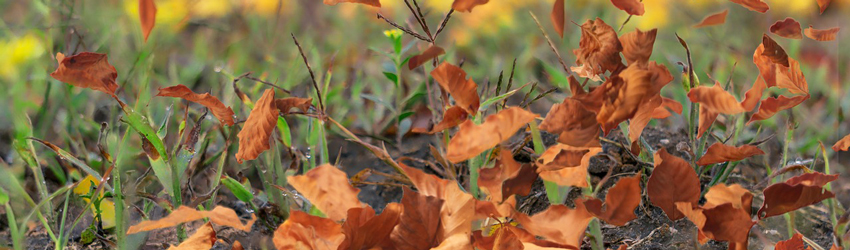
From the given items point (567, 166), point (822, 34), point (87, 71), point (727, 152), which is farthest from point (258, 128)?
point (822, 34)

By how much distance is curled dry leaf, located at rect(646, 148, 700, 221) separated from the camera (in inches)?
27.3

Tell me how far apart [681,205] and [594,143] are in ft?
0.33

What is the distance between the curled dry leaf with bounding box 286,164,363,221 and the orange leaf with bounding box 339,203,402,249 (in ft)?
0.06

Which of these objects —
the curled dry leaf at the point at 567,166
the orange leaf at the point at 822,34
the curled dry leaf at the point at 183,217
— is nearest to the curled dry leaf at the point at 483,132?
the curled dry leaf at the point at 567,166

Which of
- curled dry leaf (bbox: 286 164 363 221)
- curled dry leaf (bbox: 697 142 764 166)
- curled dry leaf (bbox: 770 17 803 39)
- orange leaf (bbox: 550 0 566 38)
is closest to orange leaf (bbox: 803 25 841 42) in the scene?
curled dry leaf (bbox: 770 17 803 39)

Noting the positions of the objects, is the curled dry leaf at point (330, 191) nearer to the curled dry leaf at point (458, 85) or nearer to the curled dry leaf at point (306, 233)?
the curled dry leaf at point (306, 233)

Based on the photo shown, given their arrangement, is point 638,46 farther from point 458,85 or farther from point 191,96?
point 191,96

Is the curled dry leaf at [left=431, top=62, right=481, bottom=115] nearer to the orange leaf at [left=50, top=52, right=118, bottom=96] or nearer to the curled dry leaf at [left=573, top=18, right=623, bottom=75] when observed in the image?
the curled dry leaf at [left=573, top=18, right=623, bottom=75]

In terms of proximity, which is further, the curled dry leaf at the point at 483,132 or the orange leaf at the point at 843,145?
the orange leaf at the point at 843,145

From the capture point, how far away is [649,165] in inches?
34.8

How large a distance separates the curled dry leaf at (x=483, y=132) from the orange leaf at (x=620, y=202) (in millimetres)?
103

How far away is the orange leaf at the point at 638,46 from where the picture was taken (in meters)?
0.70

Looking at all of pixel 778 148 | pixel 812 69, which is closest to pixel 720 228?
pixel 778 148

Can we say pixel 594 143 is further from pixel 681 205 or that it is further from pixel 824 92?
pixel 824 92
